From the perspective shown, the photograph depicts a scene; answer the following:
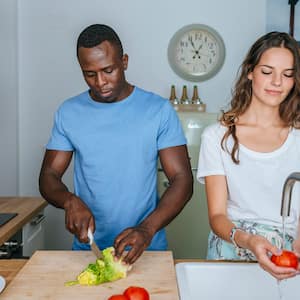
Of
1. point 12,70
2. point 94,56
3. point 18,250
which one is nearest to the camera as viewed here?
point 94,56

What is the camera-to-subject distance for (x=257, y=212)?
1341 millimetres

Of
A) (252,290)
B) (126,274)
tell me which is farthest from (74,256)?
(252,290)

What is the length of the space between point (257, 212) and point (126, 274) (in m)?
0.43

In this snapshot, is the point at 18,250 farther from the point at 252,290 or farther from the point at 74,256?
the point at 252,290

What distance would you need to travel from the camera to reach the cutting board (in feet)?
3.42

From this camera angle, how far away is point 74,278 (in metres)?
1.13

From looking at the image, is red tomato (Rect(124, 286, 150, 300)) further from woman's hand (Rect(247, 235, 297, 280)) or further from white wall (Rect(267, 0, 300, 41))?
white wall (Rect(267, 0, 300, 41))

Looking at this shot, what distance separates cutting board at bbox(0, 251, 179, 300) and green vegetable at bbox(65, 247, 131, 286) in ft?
0.04

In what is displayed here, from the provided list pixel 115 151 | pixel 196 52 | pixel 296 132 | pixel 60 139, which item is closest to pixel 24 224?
pixel 60 139

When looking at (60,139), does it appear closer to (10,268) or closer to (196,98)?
(10,268)

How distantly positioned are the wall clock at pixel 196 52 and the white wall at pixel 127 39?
0.05 metres

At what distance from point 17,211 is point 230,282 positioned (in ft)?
3.80

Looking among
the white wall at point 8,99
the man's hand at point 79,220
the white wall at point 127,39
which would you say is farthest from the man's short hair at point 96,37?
the white wall at point 127,39

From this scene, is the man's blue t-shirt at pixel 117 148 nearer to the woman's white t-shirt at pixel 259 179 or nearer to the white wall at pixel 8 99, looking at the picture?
the woman's white t-shirt at pixel 259 179
